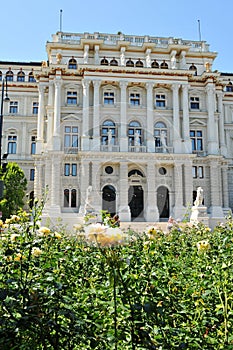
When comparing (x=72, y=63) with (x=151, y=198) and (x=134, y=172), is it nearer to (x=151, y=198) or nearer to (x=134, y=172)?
(x=134, y=172)

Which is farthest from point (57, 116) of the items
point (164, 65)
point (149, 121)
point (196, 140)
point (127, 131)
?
point (196, 140)

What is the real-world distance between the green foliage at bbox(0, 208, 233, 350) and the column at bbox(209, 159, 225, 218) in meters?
31.3

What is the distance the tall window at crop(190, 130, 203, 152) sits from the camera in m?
37.5

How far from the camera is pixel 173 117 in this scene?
3603 cm

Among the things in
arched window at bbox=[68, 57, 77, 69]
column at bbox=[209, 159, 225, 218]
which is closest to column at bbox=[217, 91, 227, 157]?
column at bbox=[209, 159, 225, 218]

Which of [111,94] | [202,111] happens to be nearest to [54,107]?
[111,94]

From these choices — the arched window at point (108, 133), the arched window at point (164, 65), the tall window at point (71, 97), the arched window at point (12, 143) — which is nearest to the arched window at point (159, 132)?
the arched window at point (108, 133)

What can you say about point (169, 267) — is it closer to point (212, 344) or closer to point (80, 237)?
point (212, 344)

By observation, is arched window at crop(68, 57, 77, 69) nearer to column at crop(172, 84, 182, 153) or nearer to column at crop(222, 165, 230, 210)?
column at crop(172, 84, 182, 153)

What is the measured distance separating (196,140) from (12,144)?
20304 mm

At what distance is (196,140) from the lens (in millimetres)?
37594

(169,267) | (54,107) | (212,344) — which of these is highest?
(54,107)

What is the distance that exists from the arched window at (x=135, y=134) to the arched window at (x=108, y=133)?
1.61 metres

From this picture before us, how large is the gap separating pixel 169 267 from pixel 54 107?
3263 centimetres
